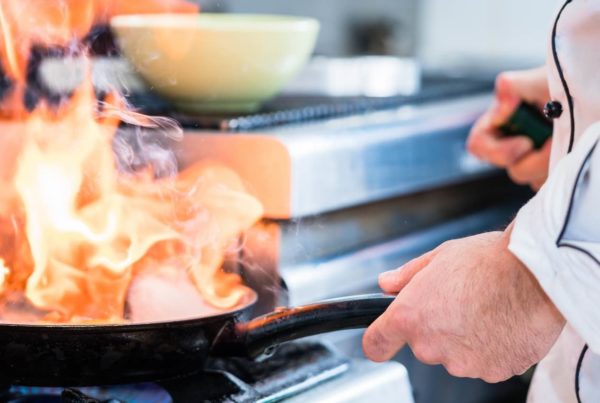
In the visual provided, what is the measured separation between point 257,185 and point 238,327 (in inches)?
9.7

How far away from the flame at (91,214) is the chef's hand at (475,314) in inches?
9.2

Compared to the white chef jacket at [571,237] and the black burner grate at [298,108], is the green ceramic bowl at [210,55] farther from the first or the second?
the white chef jacket at [571,237]

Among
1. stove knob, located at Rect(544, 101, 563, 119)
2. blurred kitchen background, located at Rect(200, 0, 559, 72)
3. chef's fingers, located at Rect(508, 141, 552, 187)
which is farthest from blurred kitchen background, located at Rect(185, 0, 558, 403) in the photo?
stove knob, located at Rect(544, 101, 563, 119)

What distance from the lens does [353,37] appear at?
9.98 ft

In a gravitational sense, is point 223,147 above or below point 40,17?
below

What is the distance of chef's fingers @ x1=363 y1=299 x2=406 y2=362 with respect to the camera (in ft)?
2.51

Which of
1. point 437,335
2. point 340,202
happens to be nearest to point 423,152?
point 340,202

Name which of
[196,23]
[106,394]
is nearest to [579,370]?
[106,394]

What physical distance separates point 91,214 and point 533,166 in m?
0.62

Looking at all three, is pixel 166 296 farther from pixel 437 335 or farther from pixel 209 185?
pixel 437 335

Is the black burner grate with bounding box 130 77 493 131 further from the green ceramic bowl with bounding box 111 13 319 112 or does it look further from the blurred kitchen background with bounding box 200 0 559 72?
the blurred kitchen background with bounding box 200 0 559 72

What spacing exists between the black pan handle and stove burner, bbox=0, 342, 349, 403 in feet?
0.14

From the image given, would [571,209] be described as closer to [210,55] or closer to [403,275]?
[403,275]

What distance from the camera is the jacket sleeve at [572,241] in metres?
0.69
